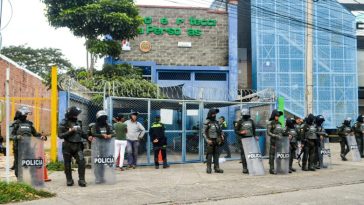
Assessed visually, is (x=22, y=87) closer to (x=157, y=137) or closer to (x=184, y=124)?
(x=184, y=124)

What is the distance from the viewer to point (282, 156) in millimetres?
11734

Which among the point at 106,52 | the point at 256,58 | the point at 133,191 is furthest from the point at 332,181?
the point at 256,58

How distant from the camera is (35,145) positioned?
360 inches

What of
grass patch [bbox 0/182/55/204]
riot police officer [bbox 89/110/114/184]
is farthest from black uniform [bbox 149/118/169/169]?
grass patch [bbox 0/182/55/204]

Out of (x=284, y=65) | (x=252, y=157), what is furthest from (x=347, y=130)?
(x=284, y=65)

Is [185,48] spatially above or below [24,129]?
above

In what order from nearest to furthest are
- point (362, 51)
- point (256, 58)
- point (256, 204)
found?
point (256, 204), point (256, 58), point (362, 51)

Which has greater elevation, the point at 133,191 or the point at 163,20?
the point at 163,20

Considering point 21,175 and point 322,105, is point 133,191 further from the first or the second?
point 322,105

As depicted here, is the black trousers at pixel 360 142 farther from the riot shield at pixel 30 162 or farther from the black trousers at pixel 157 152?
the riot shield at pixel 30 162

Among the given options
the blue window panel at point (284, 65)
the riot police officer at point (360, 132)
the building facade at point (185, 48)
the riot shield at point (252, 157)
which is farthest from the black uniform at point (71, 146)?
the blue window panel at point (284, 65)

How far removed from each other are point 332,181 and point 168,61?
13.8m

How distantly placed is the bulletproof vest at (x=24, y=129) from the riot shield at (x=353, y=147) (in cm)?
1064

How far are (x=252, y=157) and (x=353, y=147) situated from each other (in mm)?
5768
